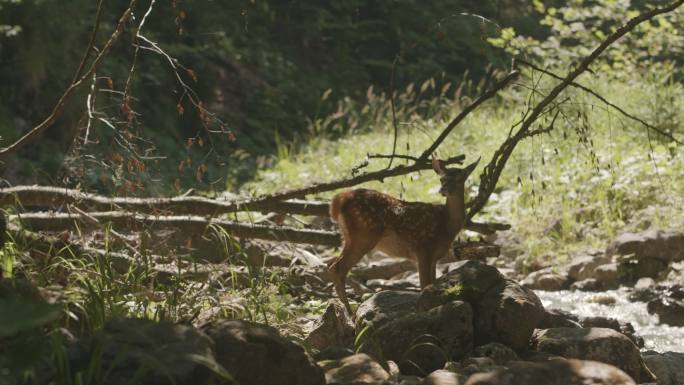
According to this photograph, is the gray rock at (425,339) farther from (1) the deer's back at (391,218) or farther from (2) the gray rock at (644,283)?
(2) the gray rock at (644,283)

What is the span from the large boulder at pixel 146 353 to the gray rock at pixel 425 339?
1522 mm

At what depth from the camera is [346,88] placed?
19.0 m

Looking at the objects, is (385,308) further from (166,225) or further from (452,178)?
(166,225)

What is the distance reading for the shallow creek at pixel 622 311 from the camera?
674cm

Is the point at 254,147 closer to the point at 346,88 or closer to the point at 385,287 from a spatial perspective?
the point at 346,88

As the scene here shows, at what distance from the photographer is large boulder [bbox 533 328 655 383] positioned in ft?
15.8

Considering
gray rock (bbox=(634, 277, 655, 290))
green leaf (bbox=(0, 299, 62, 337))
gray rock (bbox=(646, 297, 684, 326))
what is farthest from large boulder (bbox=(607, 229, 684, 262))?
green leaf (bbox=(0, 299, 62, 337))

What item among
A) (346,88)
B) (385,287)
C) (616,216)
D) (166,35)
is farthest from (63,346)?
(346,88)

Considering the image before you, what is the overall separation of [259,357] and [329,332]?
167cm

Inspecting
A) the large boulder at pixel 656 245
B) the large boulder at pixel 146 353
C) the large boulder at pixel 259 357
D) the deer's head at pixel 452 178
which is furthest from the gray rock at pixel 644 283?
the large boulder at pixel 146 353

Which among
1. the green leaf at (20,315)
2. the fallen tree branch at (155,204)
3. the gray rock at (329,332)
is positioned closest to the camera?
the green leaf at (20,315)

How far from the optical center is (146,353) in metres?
3.35

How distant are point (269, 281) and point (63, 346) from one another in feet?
9.58

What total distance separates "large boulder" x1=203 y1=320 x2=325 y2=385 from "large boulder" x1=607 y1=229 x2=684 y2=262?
554cm
